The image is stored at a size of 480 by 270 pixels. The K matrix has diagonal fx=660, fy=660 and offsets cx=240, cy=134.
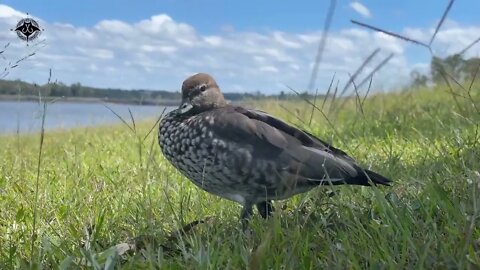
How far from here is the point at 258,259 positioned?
129cm

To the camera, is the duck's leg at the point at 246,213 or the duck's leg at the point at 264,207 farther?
the duck's leg at the point at 264,207

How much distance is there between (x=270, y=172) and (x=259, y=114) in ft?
1.06

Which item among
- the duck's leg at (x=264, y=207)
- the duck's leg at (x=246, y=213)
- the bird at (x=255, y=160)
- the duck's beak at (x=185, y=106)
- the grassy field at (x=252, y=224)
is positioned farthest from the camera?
the duck's beak at (x=185, y=106)

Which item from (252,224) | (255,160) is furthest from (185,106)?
(252,224)

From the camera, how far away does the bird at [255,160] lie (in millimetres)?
2715

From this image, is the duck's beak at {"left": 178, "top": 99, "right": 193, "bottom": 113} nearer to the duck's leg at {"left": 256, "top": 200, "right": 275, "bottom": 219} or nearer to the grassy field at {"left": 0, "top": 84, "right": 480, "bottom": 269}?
the grassy field at {"left": 0, "top": 84, "right": 480, "bottom": 269}

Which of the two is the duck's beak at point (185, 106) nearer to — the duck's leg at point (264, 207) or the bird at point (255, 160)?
the bird at point (255, 160)

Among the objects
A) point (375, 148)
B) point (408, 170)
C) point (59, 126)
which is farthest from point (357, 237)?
point (59, 126)

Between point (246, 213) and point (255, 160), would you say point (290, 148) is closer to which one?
point (255, 160)

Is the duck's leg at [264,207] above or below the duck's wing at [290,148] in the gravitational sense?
below

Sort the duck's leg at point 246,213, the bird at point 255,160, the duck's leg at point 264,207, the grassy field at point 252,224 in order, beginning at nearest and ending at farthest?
the grassy field at point 252,224 → the duck's leg at point 246,213 → the bird at point 255,160 → the duck's leg at point 264,207

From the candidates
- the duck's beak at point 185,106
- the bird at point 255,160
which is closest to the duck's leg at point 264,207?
the bird at point 255,160

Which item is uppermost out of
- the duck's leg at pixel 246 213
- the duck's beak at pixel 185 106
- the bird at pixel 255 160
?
the duck's beak at pixel 185 106

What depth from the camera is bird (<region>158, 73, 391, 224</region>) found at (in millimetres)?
2715
